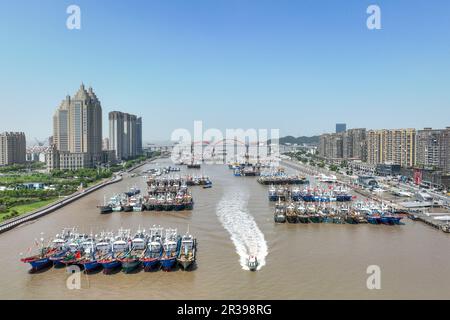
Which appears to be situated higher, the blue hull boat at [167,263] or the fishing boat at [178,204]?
the fishing boat at [178,204]

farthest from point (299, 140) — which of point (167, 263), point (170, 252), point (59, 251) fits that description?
point (167, 263)

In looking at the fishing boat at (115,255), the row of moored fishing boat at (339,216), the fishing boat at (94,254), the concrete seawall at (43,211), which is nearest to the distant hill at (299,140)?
the concrete seawall at (43,211)

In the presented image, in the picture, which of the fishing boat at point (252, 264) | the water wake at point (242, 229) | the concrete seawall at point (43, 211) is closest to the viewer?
the fishing boat at point (252, 264)

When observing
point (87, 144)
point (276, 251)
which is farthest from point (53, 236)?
point (87, 144)

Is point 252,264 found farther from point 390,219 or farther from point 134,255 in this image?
point 390,219

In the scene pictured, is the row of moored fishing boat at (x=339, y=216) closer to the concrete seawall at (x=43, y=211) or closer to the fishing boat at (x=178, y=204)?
the fishing boat at (x=178, y=204)

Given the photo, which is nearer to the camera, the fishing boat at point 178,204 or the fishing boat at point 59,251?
the fishing boat at point 59,251

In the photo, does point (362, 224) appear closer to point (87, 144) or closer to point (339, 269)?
point (339, 269)

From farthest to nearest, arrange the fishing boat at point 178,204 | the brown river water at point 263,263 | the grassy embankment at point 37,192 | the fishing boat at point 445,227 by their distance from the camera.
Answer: the fishing boat at point 178,204 → the grassy embankment at point 37,192 → the fishing boat at point 445,227 → the brown river water at point 263,263

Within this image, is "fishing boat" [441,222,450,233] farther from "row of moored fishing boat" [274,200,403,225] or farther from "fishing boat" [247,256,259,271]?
"fishing boat" [247,256,259,271]
